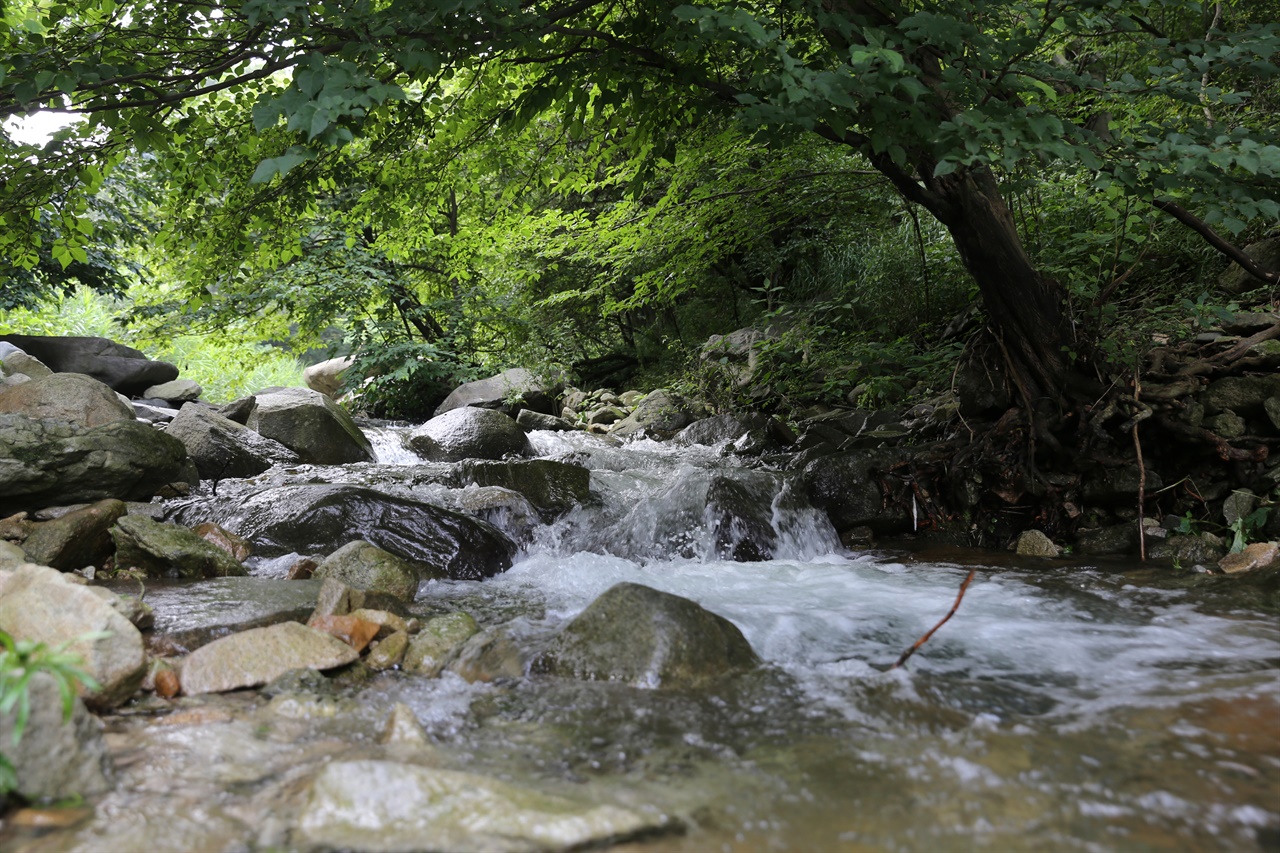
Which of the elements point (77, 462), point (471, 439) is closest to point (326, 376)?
point (471, 439)

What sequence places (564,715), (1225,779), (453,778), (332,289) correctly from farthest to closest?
1. (332,289)
2. (564,715)
3. (1225,779)
4. (453,778)

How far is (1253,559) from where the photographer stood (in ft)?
13.8

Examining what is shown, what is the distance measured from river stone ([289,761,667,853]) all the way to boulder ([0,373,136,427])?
18.3 ft

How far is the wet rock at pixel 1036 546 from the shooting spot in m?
5.10

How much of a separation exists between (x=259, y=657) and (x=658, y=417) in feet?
28.0

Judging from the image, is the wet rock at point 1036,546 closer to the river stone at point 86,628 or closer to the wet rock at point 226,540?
the river stone at point 86,628

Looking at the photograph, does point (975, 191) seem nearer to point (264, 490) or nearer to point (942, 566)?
point (942, 566)

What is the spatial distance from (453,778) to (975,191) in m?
4.57

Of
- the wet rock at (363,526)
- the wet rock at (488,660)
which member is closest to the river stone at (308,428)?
the wet rock at (363,526)

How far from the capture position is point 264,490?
19.0 feet

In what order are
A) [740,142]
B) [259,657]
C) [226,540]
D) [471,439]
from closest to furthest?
[259,657] → [226,540] → [740,142] → [471,439]

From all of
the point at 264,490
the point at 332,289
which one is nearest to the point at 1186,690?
the point at 264,490

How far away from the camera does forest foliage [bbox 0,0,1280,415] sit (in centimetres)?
329

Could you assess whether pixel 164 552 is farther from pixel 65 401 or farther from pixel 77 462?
pixel 65 401
